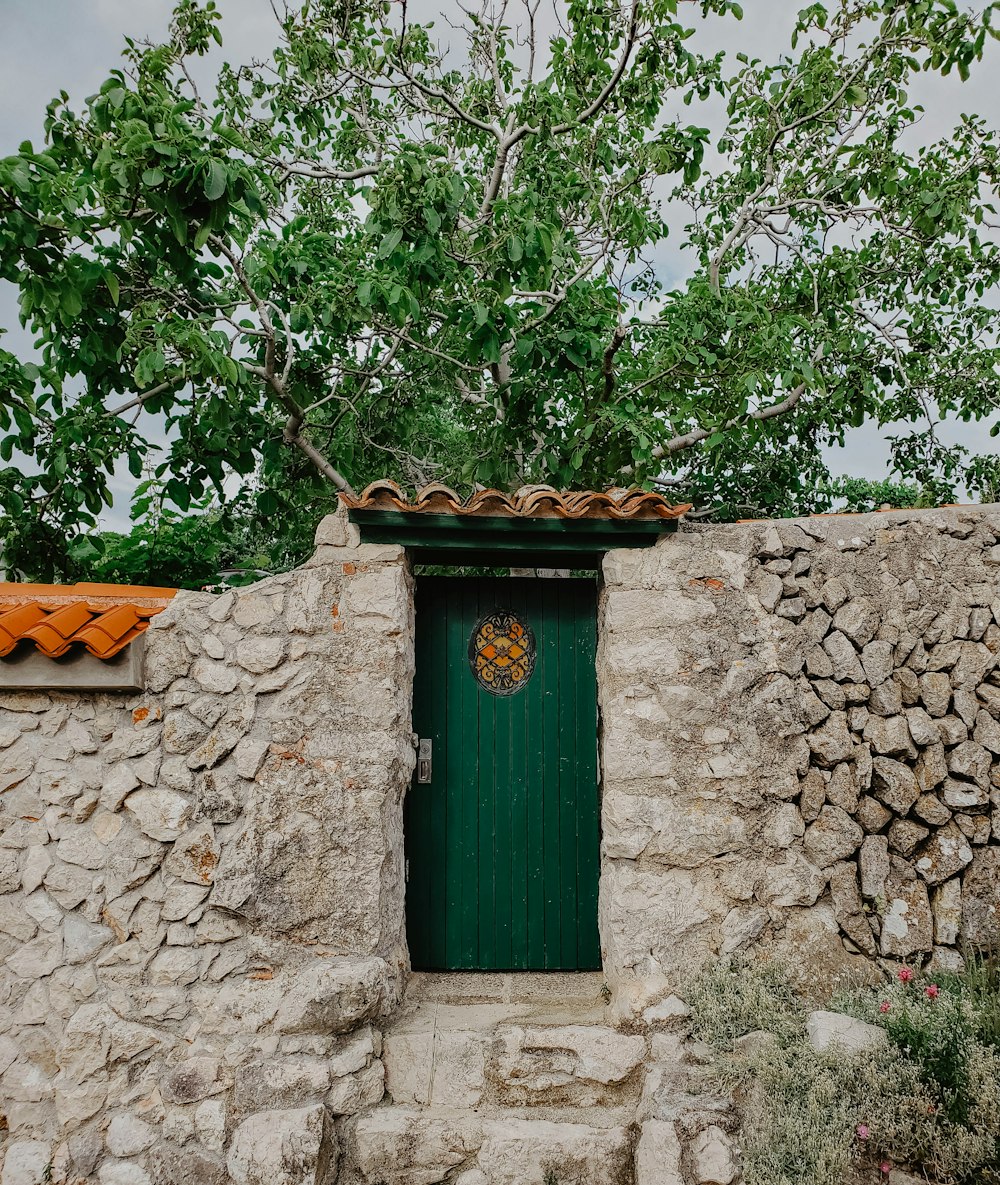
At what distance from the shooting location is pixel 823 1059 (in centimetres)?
305

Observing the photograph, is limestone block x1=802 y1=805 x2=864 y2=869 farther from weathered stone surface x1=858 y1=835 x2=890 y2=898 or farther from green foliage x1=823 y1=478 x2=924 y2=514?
green foliage x1=823 y1=478 x2=924 y2=514

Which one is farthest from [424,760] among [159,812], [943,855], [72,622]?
[943,855]

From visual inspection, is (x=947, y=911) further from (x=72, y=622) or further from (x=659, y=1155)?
(x=72, y=622)

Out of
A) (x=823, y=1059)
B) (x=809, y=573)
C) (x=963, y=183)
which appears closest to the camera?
(x=823, y=1059)

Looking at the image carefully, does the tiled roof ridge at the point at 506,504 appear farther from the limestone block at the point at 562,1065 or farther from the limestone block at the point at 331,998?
the limestone block at the point at 562,1065

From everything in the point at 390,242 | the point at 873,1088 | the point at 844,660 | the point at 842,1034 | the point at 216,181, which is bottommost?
the point at 873,1088

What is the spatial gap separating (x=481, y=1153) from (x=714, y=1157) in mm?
909

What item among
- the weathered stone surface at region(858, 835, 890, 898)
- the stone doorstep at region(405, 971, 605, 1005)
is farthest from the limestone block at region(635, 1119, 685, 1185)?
the weathered stone surface at region(858, 835, 890, 898)

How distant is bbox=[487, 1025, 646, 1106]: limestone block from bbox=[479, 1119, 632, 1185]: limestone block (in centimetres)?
15

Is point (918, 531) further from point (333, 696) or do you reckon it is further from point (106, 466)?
point (106, 466)

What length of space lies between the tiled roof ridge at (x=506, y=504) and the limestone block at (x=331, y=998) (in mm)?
1959

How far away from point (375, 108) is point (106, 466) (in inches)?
185

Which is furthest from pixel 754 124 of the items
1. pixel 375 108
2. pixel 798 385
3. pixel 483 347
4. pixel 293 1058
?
pixel 293 1058

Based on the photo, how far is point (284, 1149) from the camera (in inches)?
123
